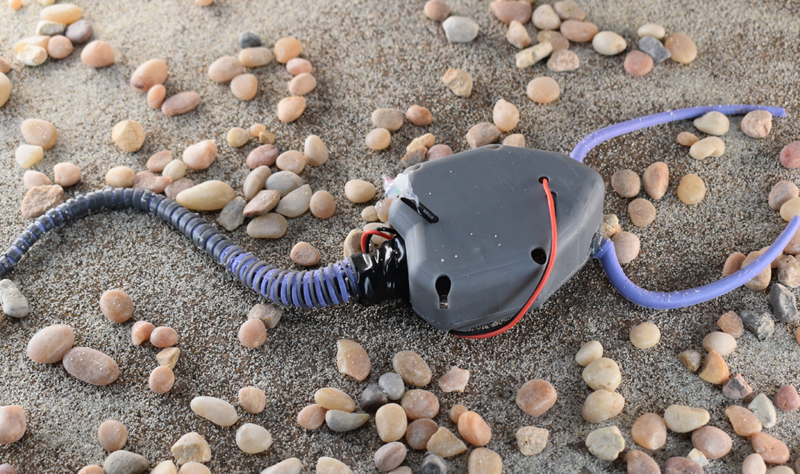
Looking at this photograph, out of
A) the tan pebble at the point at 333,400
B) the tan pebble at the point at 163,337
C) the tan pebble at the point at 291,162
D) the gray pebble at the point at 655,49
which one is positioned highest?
the gray pebble at the point at 655,49

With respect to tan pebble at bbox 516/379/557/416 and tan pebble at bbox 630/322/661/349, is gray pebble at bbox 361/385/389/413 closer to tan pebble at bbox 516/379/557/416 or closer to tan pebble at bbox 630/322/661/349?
tan pebble at bbox 516/379/557/416

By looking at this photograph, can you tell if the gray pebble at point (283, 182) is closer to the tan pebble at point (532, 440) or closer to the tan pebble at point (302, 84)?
the tan pebble at point (302, 84)

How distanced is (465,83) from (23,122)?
70 centimetres

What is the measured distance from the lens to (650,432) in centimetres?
72

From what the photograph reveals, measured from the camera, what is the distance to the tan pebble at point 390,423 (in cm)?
73

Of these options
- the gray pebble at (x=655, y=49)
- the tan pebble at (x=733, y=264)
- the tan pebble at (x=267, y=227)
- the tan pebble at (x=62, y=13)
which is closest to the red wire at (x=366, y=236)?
the tan pebble at (x=267, y=227)

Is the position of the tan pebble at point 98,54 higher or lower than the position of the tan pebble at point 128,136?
higher

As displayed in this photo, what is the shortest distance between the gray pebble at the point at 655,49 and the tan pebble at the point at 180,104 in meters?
0.75

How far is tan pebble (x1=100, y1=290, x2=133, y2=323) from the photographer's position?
812 millimetres

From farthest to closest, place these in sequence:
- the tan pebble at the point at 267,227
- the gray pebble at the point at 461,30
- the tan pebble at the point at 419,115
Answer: the gray pebble at the point at 461,30 → the tan pebble at the point at 419,115 → the tan pebble at the point at 267,227

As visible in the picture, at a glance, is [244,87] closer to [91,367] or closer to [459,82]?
[459,82]

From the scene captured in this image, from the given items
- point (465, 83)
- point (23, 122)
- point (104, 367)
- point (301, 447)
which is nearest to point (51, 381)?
point (104, 367)

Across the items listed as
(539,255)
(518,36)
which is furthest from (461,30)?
(539,255)

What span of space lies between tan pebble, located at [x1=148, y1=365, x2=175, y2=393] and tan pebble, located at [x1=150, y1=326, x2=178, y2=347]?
0.04 m
